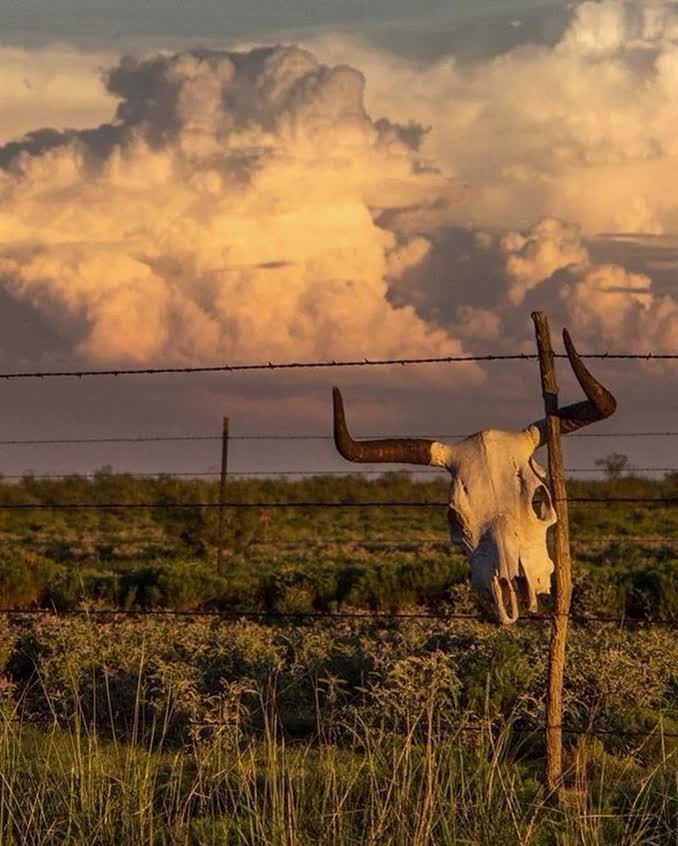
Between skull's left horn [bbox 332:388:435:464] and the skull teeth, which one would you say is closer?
the skull teeth

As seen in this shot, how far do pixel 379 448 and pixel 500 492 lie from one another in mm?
710

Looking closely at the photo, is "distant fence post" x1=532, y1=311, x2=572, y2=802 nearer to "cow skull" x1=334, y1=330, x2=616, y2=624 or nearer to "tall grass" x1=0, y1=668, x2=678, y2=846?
"cow skull" x1=334, y1=330, x2=616, y2=624

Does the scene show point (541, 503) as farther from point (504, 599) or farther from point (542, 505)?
point (504, 599)

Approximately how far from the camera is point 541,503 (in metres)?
8.91

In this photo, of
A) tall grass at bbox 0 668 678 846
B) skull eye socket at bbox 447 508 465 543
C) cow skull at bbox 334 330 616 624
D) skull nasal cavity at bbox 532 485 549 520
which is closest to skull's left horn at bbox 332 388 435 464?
cow skull at bbox 334 330 616 624

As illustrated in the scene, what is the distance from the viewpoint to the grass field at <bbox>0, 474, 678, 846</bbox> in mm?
8570

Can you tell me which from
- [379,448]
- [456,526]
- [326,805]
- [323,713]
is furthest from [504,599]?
[323,713]

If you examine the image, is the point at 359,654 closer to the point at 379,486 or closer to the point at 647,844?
the point at 647,844

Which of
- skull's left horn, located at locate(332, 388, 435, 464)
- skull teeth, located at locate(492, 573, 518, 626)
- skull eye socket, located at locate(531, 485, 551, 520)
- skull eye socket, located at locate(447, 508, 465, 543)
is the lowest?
skull teeth, located at locate(492, 573, 518, 626)

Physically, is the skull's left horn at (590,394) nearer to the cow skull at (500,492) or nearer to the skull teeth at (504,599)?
the cow skull at (500,492)

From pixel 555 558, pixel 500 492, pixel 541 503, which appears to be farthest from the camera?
pixel 555 558

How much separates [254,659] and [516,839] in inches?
285

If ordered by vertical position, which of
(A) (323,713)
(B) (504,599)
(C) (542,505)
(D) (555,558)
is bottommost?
(A) (323,713)

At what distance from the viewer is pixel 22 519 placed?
62.5 m
